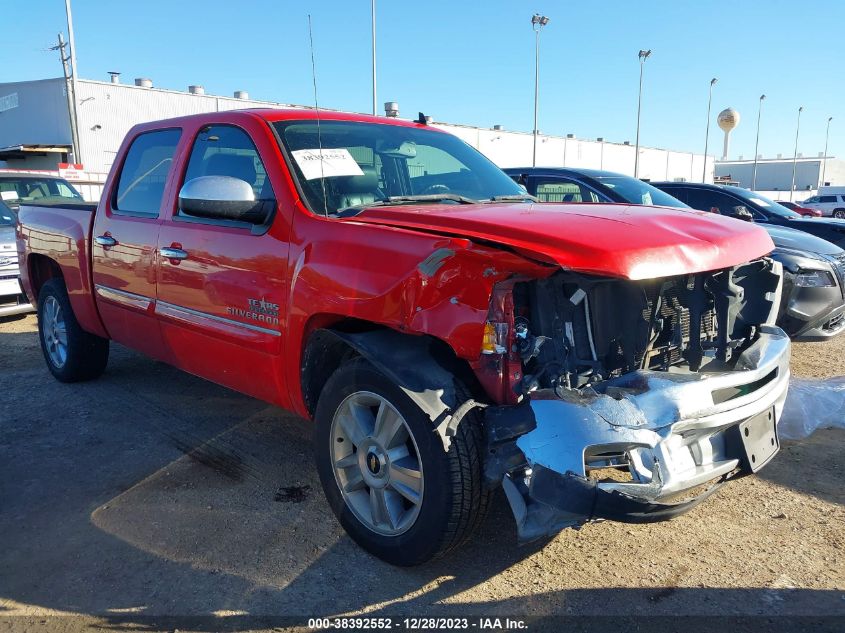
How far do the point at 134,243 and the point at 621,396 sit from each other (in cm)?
318

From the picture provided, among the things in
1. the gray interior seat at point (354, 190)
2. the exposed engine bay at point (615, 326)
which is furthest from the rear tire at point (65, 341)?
the exposed engine bay at point (615, 326)

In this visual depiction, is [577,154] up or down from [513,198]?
up

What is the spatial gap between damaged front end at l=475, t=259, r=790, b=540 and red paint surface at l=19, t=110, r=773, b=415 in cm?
12

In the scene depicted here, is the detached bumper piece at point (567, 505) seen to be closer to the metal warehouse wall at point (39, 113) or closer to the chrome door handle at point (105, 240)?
the chrome door handle at point (105, 240)

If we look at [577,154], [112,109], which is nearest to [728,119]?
[577,154]

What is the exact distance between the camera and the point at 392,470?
275 centimetres

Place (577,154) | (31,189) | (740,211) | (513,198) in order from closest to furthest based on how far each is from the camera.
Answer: (513,198) < (740,211) < (31,189) < (577,154)

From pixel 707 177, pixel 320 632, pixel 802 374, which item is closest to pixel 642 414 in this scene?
pixel 320 632

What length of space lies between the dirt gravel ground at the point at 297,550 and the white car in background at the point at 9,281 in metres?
4.38

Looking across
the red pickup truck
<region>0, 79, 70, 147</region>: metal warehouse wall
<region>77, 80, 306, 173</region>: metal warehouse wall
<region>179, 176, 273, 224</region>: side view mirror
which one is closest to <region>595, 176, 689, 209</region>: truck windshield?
the red pickup truck

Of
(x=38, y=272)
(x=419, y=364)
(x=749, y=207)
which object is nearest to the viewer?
(x=419, y=364)

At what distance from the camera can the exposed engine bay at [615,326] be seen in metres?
2.53

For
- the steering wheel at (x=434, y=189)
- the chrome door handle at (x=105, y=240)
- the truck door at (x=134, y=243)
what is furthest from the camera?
the chrome door handle at (x=105, y=240)

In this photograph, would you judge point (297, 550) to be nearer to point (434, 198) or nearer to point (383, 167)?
point (434, 198)
